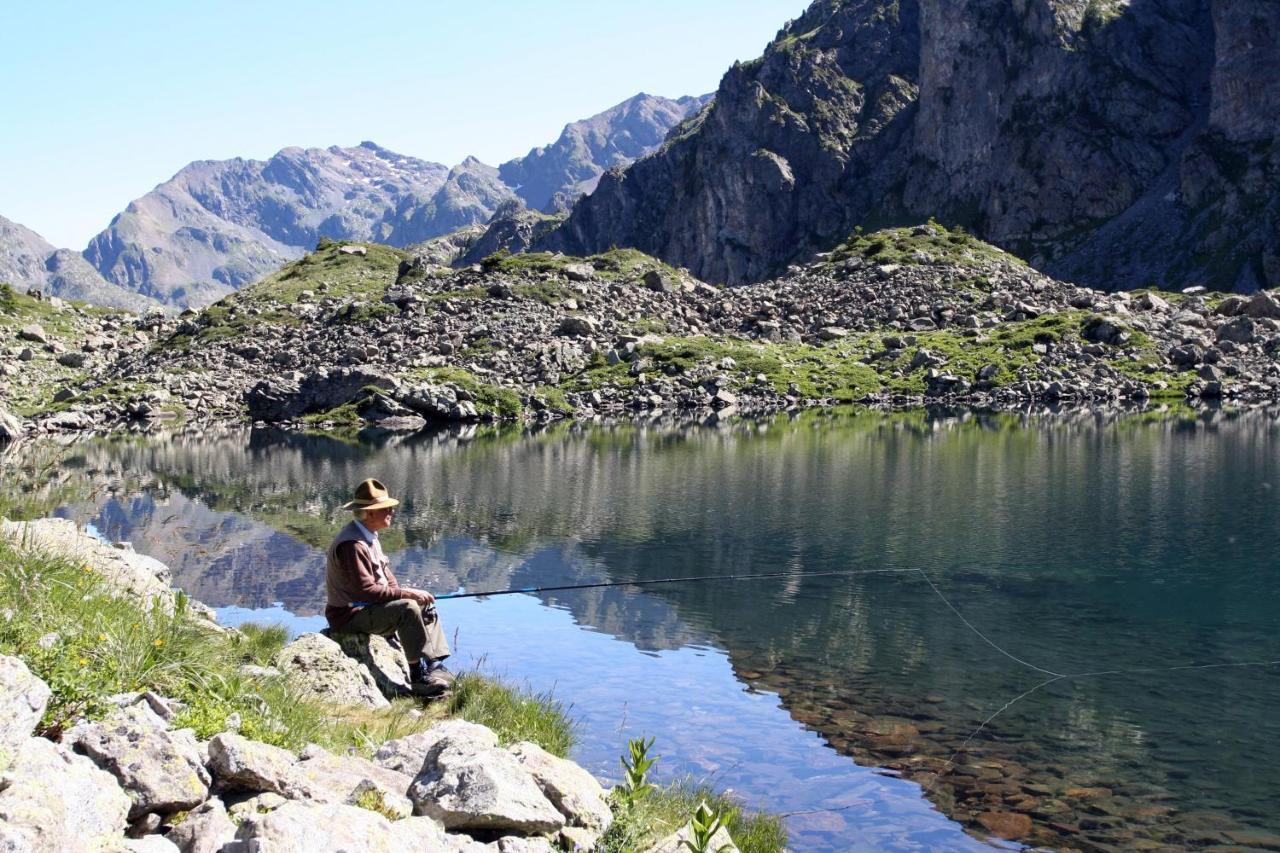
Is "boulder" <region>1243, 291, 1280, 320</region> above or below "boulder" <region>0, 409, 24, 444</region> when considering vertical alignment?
above

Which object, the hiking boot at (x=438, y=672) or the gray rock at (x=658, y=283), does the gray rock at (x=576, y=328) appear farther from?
the hiking boot at (x=438, y=672)

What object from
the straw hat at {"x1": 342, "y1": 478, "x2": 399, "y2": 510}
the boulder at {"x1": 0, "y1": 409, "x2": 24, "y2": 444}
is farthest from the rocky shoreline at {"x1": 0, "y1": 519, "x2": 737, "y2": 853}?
the boulder at {"x1": 0, "y1": 409, "x2": 24, "y2": 444}

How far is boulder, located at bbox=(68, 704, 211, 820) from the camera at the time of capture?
6840 millimetres

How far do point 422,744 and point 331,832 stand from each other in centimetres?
372

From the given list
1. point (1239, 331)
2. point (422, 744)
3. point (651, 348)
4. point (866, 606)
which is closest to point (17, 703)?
point (422, 744)

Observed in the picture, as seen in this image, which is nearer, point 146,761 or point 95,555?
point 146,761

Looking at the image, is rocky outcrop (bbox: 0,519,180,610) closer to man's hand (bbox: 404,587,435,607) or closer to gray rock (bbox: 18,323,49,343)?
man's hand (bbox: 404,587,435,607)

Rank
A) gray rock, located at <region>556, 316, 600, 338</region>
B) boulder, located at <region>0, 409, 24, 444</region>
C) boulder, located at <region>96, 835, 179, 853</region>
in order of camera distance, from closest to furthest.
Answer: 1. boulder, located at <region>96, 835, 179, 853</region>
2. boulder, located at <region>0, 409, 24, 444</region>
3. gray rock, located at <region>556, 316, 600, 338</region>

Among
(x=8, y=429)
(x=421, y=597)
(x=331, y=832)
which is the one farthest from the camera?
(x=8, y=429)

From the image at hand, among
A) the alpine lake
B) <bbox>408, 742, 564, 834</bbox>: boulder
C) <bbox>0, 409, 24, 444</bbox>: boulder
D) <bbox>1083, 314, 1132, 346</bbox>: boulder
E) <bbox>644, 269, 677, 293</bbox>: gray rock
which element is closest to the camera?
<bbox>408, 742, 564, 834</bbox>: boulder

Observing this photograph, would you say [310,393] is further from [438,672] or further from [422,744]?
[422,744]

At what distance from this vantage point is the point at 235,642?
47.2ft

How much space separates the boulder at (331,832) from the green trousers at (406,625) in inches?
323

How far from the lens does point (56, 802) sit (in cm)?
586
